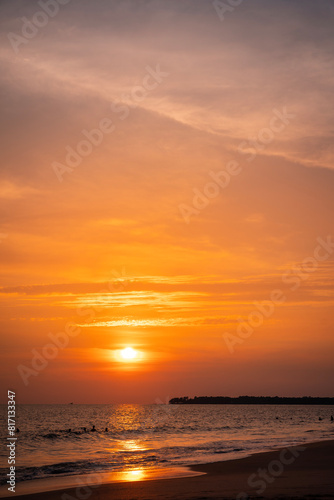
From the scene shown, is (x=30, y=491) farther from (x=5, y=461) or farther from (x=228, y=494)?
(x=5, y=461)

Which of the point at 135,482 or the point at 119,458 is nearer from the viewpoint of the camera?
the point at 135,482

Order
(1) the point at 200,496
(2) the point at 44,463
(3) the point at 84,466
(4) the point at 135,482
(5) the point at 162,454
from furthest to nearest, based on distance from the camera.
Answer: (5) the point at 162,454, (2) the point at 44,463, (3) the point at 84,466, (4) the point at 135,482, (1) the point at 200,496

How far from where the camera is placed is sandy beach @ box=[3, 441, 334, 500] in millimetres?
18406

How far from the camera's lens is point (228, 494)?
18578mm

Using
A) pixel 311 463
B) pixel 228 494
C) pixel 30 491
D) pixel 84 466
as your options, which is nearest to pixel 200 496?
pixel 228 494

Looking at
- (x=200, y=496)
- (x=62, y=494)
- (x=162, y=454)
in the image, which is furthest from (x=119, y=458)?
(x=200, y=496)

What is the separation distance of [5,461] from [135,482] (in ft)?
59.9

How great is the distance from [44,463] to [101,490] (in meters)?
16.3

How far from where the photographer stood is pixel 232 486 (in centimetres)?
2094

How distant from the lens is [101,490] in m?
21.7

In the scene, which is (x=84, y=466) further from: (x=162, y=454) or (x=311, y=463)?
(x=311, y=463)

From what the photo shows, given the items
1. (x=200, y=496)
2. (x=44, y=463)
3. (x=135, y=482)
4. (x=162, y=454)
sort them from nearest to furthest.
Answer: (x=200, y=496)
(x=135, y=482)
(x=44, y=463)
(x=162, y=454)

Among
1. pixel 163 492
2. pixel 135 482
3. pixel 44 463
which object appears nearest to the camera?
pixel 163 492

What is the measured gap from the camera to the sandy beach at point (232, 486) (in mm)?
18406
